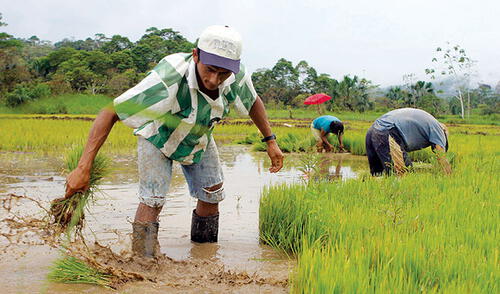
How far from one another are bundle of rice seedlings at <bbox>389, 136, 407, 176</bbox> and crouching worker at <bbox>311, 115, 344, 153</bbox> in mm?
3792

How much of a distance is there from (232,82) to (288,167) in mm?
4872

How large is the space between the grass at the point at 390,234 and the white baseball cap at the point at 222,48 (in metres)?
0.81

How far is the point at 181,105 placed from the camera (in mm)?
2305

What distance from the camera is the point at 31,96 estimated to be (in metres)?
0.53

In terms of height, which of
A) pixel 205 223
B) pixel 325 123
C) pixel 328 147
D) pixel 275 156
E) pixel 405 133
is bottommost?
pixel 205 223

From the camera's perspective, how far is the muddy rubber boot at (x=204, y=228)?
3.01 m

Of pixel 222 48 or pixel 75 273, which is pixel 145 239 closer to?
pixel 75 273

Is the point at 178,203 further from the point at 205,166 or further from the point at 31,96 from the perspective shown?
the point at 31,96

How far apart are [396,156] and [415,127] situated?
341 mm

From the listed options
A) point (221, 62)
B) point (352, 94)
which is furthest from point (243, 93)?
point (352, 94)

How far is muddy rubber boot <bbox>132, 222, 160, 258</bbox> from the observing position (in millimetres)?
2492

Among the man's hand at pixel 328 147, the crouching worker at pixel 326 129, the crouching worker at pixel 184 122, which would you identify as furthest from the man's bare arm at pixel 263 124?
the man's hand at pixel 328 147

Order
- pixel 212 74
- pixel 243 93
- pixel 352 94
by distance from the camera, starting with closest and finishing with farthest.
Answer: pixel 212 74
pixel 243 93
pixel 352 94

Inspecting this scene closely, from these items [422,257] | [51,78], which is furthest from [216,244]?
[51,78]
